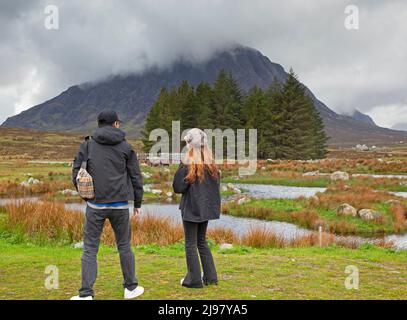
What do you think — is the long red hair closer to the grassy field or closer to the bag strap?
the bag strap

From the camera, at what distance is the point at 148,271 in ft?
26.5

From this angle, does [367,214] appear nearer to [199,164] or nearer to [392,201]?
[392,201]

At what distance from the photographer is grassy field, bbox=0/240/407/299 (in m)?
6.51

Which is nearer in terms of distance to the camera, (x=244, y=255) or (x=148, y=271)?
(x=148, y=271)

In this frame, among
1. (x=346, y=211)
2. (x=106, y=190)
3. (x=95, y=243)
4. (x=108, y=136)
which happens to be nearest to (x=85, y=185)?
(x=106, y=190)

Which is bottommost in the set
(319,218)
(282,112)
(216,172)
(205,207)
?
(319,218)

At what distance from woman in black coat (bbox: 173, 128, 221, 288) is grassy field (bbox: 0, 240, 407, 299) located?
26.8 inches

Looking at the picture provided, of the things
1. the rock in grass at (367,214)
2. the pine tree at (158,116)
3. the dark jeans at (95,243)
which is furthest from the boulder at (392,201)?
the pine tree at (158,116)

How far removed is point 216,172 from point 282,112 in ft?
178

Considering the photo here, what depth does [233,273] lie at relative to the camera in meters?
7.92

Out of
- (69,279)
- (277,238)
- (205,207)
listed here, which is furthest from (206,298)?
(277,238)

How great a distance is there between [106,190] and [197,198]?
1.36 meters
